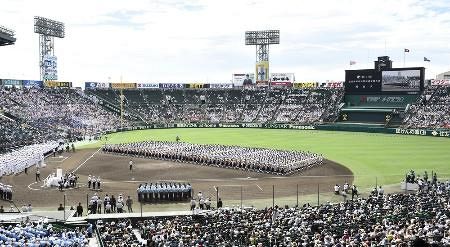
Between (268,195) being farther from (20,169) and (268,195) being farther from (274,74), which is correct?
(274,74)

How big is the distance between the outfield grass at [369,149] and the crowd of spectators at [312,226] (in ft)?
40.1

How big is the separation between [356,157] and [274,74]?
65.1m

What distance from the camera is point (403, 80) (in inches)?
3342

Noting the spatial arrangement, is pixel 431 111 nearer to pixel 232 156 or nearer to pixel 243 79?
pixel 243 79

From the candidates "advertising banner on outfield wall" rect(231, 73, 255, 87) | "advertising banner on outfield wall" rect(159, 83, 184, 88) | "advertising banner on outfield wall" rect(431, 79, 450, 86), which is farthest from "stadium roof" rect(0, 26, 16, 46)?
"advertising banner on outfield wall" rect(231, 73, 255, 87)

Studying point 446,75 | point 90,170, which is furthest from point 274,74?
point 90,170

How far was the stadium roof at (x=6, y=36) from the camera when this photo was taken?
39534mm

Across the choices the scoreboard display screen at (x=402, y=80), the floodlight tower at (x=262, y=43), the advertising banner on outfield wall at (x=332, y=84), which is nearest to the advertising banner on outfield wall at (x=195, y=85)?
the floodlight tower at (x=262, y=43)

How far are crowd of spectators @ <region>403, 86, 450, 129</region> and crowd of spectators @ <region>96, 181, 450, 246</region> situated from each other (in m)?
55.9

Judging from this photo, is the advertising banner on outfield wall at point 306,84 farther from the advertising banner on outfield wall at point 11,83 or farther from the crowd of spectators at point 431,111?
the advertising banner on outfield wall at point 11,83

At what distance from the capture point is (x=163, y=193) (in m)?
31.2

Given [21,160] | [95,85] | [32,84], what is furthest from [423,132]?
[32,84]

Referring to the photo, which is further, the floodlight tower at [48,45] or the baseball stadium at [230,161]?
the floodlight tower at [48,45]

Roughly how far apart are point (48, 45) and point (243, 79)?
44590 millimetres
